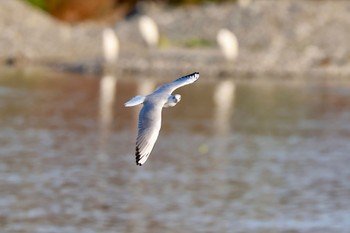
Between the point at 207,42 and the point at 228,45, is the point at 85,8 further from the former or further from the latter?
the point at 228,45

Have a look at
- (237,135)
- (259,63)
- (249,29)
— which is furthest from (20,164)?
(249,29)

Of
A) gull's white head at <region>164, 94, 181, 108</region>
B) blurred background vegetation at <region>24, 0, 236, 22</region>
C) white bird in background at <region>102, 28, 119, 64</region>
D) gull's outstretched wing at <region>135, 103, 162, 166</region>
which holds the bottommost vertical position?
gull's outstretched wing at <region>135, 103, 162, 166</region>

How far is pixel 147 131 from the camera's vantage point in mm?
7449

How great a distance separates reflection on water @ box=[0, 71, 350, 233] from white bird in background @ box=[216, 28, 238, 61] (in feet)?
24.9

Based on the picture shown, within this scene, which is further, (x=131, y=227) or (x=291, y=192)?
(x=291, y=192)

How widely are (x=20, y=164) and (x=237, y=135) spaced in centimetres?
586

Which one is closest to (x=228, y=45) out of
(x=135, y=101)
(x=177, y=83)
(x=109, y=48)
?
(x=109, y=48)

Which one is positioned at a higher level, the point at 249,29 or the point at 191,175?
the point at 249,29

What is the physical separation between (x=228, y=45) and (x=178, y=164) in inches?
793

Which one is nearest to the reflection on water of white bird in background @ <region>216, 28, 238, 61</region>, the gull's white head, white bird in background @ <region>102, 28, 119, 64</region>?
the gull's white head

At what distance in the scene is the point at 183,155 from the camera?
68.0ft

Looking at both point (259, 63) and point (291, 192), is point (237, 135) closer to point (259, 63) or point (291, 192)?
point (291, 192)

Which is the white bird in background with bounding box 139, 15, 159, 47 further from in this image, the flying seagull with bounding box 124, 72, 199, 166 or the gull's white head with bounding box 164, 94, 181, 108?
the gull's white head with bounding box 164, 94, 181, 108

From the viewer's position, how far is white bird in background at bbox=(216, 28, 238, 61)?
3931 centimetres
